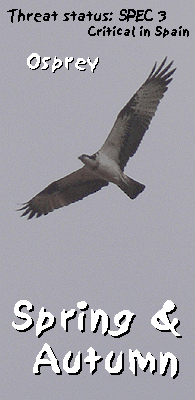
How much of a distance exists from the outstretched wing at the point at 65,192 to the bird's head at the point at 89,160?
399mm

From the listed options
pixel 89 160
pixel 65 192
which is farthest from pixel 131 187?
pixel 65 192

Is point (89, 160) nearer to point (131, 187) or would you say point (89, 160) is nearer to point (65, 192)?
point (131, 187)

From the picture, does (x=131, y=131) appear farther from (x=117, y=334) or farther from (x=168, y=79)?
(x=117, y=334)

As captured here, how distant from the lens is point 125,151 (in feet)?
45.2

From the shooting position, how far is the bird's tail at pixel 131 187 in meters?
13.5

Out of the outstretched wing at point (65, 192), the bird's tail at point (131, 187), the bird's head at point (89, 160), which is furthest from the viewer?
the outstretched wing at point (65, 192)

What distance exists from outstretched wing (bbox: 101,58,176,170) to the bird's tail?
294 mm

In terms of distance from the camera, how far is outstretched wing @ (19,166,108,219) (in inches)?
559

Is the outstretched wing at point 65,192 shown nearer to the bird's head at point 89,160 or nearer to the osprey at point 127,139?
the osprey at point 127,139

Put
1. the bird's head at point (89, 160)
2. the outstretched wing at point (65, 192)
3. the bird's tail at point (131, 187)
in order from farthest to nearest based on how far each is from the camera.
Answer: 1. the outstretched wing at point (65, 192)
2. the bird's tail at point (131, 187)
3. the bird's head at point (89, 160)

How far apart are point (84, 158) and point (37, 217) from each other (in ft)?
5.42

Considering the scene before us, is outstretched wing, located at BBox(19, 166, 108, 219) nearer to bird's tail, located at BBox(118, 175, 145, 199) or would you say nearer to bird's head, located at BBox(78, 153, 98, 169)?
bird's head, located at BBox(78, 153, 98, 169)

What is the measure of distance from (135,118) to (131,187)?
0.95 m

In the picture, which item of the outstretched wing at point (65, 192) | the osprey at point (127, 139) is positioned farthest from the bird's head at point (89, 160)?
the outstretched wing at point (65, 192)
